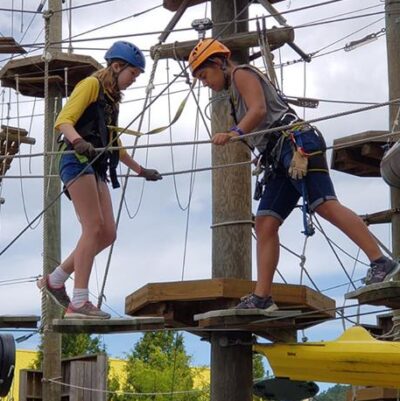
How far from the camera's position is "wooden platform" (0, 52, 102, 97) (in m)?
14.8

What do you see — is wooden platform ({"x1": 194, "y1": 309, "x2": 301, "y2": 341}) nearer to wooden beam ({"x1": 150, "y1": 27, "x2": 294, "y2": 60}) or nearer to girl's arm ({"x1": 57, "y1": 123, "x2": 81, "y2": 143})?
girl's arm ({"x1": 57, "y1": 123, "x2": 81, "y2": 143})

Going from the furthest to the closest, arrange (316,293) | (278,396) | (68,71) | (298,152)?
1. (68,71)
2. (278,396)
3. (316,293)
4. (298,152)

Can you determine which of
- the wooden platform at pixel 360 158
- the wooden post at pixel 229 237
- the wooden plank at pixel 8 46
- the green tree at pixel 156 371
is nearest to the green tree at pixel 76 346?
the green tree at pixel 156 371

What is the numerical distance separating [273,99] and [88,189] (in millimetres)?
1211

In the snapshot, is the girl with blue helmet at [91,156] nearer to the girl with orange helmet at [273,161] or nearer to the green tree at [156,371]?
the girl with orange helmet at [273,161]

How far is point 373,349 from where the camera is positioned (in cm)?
734

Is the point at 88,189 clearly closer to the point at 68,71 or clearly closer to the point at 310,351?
the point at 310,351

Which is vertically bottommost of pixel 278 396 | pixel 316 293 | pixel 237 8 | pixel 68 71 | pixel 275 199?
pixel 278 396

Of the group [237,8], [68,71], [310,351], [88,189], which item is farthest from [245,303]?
[68,71]

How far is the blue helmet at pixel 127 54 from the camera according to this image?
7.23 metres

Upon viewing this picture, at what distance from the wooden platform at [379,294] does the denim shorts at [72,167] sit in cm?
166

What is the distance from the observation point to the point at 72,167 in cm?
725

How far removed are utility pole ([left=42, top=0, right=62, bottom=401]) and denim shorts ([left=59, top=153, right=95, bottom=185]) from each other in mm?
5439

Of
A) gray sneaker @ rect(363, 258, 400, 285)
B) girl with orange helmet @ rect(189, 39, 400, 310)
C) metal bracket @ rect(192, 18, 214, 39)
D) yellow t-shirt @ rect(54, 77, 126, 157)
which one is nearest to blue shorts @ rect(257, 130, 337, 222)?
girl with orange helmet @ rect(189, 39, 400, 310)
